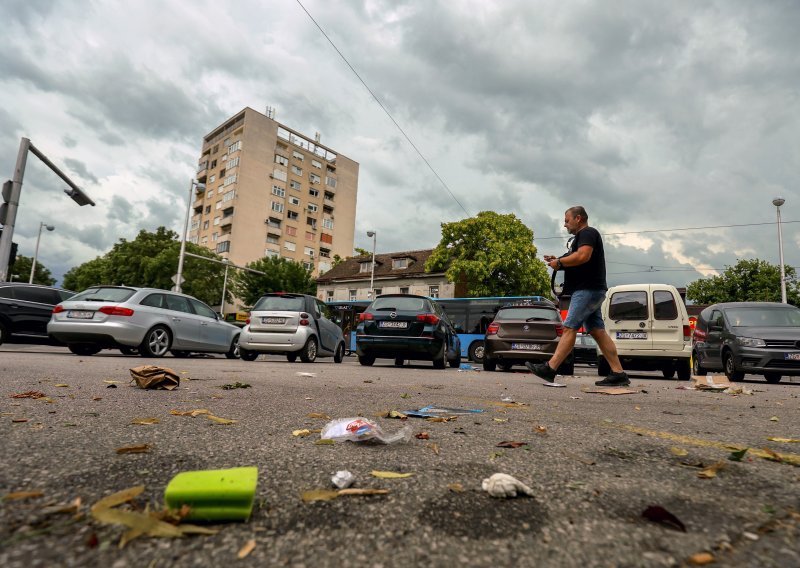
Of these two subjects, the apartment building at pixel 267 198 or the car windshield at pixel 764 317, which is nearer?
the car windshield at pixel 764 317

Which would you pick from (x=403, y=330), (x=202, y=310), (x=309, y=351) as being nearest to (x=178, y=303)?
(x=202, y=310)

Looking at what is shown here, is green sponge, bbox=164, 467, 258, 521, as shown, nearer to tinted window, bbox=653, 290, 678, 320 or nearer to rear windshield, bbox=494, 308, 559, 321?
rear windshield, bbox=494, 308, 559, 321

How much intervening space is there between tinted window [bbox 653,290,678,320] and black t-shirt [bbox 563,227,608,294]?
489 cm

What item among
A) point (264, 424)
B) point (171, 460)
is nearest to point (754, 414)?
point (264, 424)

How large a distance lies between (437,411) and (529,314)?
7653mm

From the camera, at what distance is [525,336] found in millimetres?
10539

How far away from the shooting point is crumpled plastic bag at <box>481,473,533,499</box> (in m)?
1.56

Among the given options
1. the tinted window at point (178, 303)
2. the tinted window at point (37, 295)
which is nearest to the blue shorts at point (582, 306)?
the tinted window at point (178, 303)

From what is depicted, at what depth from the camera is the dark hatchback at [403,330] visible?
10.6 meters

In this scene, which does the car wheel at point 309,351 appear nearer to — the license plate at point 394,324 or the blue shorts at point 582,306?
the license plate at point 394,324

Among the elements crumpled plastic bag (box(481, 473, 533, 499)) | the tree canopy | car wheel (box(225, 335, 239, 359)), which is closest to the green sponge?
crumpled plastic bag (box(481, 473, 533, 499))

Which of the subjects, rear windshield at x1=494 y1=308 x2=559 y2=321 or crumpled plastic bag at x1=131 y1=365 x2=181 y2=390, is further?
rear windshield at x1=494 y1=308 x2=559 y2=321

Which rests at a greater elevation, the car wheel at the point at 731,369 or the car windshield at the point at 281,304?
the car windshield at the point at 281,304

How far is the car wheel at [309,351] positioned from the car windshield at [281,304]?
0.76 m
